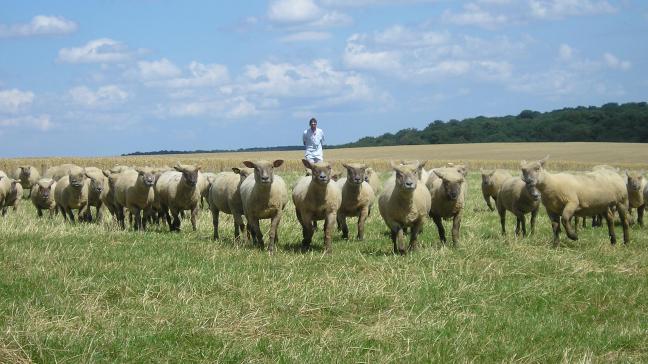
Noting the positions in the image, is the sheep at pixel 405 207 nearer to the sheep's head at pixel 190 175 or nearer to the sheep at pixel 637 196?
the sheep's head at pixel 190 175

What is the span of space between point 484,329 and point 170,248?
278 inches

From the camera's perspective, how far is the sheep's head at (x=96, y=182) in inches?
875

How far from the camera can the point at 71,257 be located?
1259 centimetres

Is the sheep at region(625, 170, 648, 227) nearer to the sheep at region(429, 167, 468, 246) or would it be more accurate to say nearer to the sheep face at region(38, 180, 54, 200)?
the sheep at region(429, 167, 468, 246)

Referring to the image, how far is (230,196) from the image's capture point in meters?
17.5

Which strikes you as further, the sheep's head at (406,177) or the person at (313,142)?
the person at (313,142)

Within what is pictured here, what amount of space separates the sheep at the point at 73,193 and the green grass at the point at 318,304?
791 cm

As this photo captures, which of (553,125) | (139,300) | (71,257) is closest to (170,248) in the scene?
(71,257)

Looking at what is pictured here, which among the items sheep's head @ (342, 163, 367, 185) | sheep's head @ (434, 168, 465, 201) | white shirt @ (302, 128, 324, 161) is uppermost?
white shirt @ (302, 128, 324, 161)

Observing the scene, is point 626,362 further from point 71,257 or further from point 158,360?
point 71,257

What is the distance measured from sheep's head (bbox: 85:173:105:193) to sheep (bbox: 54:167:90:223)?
30cm

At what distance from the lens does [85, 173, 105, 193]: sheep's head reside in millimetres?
22234

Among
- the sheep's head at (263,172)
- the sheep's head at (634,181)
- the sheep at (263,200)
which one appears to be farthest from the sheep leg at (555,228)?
the sheep's head at (634,181)

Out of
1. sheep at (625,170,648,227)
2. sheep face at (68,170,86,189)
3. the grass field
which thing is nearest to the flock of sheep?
sheep at (625,170,648,227)
